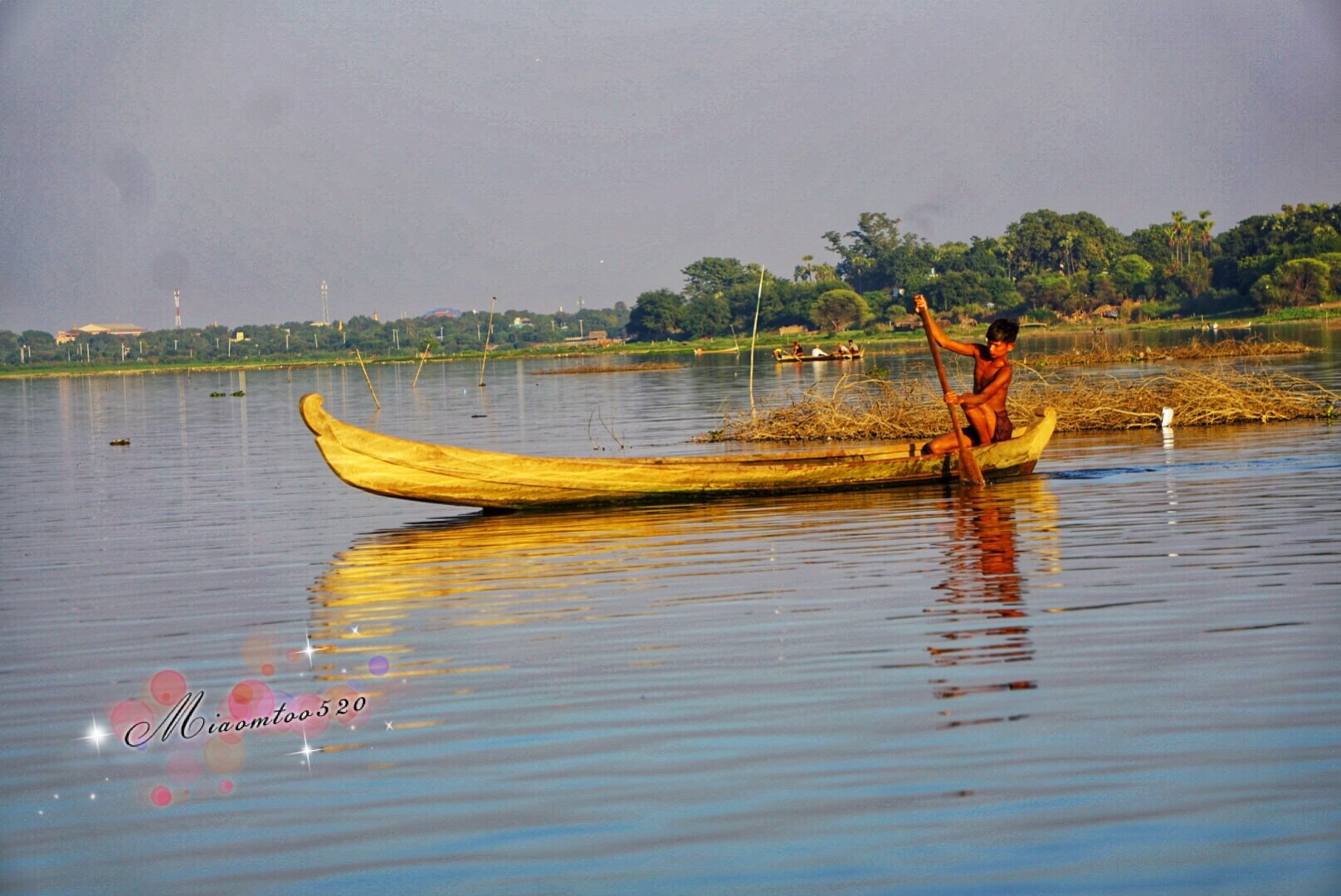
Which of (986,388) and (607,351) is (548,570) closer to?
A: (986,388)

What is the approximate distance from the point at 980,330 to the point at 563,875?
10681 cm

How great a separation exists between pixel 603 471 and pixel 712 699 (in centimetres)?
707

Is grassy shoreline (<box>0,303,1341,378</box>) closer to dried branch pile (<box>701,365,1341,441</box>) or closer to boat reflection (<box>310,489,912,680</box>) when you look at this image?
dried branch pile (<box>701,365,1341,441</box>)

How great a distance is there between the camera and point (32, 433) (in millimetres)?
34781

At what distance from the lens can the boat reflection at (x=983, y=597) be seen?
20.4ft

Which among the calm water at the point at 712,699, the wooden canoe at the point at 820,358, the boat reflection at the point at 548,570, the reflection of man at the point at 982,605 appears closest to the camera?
the calm water at the point at 712,699

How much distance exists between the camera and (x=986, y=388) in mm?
13570

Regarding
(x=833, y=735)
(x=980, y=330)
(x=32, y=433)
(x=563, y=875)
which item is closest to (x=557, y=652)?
(x=833, y=735)

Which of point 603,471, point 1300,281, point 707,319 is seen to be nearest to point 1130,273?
point 1300,281

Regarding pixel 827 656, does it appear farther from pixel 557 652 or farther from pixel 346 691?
pixel 346 691

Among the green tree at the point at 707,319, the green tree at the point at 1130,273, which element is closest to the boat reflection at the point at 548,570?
the green tree at the point at 1130,273

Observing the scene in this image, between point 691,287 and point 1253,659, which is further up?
point 691,287

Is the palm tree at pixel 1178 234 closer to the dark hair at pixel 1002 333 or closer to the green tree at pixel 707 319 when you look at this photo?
the green tree at pixel 707 319

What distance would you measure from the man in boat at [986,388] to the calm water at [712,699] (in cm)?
81
